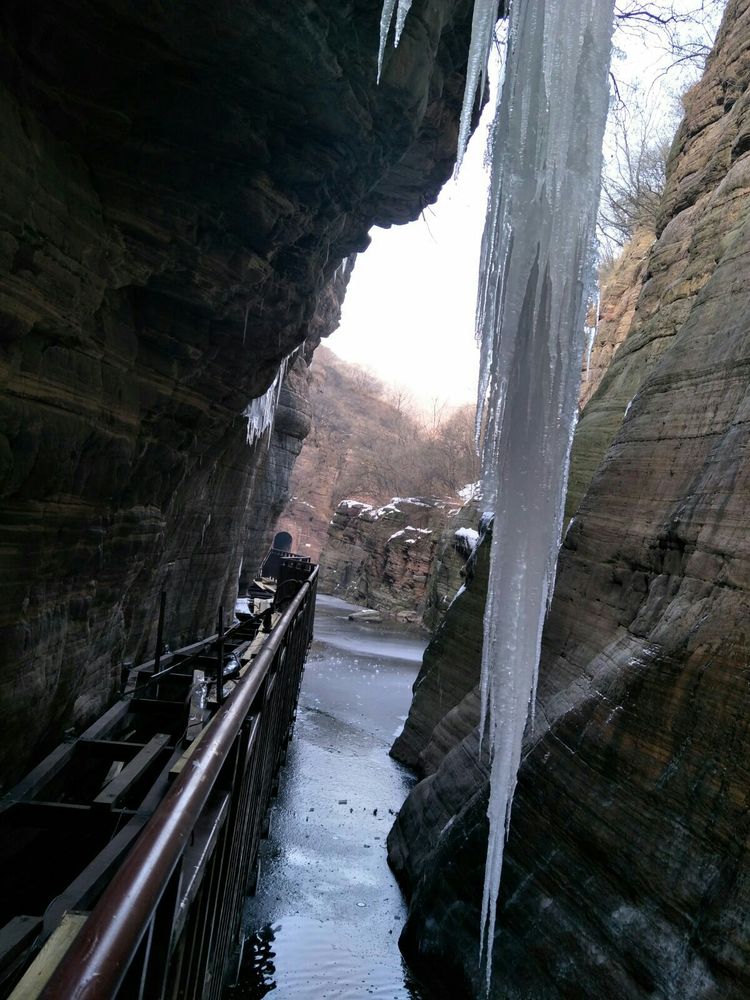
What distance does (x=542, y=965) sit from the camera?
330 cm

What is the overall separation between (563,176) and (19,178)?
3.05 meters

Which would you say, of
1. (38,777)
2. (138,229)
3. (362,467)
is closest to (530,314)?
(138,229)

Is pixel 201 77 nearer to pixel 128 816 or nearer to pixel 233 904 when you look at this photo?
pixel 128 816

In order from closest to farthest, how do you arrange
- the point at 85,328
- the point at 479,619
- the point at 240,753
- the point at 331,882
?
1. the point at 240,753
2. the point at 85,328
3. the point at 331,882
4. the point at 479,619

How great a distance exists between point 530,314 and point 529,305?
58 millimetres

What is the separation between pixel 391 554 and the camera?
27719mm

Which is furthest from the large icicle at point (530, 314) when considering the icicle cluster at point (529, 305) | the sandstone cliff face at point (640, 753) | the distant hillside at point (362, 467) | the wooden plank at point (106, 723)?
the distant hillside at point (362, 467)

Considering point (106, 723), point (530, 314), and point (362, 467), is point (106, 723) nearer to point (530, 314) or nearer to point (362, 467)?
point (530, 314)

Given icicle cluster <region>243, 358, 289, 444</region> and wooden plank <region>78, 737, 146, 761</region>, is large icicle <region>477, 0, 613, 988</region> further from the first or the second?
icicle cluster <region>243, 358, 289, 444</region>

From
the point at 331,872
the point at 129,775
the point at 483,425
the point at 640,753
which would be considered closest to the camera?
the point at 640,753

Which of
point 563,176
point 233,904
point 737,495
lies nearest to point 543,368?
point 563,176

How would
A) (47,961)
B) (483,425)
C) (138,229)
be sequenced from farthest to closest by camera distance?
(483,425), (138,229), (47,961)

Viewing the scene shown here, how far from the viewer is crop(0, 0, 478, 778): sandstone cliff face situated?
11.8ft

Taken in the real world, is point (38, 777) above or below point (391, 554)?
below
